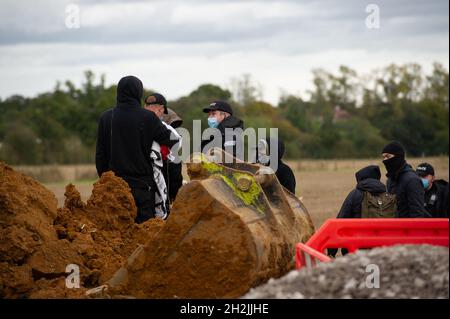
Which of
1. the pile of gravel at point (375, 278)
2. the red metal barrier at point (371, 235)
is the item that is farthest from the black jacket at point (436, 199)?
the pile of gravel at point (375, 278)

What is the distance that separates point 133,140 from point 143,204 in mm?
660

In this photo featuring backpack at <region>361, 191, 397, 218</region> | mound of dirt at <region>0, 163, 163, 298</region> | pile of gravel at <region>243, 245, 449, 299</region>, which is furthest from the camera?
backpack at <region>361, 191, 397, 218</region>

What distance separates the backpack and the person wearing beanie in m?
0.11

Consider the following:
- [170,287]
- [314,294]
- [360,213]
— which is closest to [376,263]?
[314,294]

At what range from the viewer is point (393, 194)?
30.4 feet

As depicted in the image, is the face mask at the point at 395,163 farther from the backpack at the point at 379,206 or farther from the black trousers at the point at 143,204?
the black trousers at the point at 143,204

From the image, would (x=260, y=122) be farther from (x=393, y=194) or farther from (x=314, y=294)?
(x=314, y=294)

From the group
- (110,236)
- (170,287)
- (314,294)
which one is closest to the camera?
(314,294)

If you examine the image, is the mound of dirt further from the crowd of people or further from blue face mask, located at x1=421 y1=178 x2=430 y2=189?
blue face mask, located at x1=421 y1=178 x2=430 y2=189

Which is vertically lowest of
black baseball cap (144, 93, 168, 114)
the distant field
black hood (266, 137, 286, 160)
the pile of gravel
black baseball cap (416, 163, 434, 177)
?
the distant field

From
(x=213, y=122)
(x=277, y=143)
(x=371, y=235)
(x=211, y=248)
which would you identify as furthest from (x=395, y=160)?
(x=211, y=248)

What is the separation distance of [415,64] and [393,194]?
3442 inches

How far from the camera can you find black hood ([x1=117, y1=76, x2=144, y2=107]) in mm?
8812

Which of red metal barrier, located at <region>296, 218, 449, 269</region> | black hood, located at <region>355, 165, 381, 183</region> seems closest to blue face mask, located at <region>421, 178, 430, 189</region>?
black hood, located at <region>355, 165, 381, 183</region>
